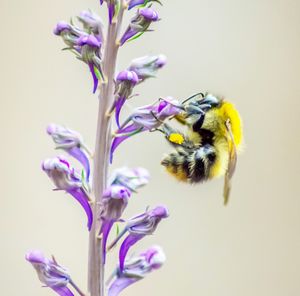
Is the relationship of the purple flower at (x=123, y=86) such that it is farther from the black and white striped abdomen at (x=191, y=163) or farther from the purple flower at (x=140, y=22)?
the black and white striped abdomen at (x=191, y=163)

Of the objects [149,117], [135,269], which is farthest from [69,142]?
[135,269]

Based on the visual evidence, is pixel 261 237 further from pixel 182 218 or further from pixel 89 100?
pixel 89 100

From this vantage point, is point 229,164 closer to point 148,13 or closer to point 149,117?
point 149,117

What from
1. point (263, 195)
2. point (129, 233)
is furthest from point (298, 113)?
point (129, 233)

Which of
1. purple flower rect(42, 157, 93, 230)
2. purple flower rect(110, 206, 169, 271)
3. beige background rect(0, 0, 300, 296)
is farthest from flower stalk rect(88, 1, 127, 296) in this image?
beige background rect(0, 0, 300, 296)

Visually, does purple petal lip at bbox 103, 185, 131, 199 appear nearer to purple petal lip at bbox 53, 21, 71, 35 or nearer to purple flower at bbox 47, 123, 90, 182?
purple flower at bbox 47, 123, 90, 182

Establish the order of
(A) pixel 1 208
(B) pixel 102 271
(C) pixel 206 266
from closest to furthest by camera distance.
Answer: (B) pixel 102 271
(A) pixel 1 208
(C) pixel 206 266

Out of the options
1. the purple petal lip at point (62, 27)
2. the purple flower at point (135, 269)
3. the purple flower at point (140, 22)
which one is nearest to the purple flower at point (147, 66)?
the purple flower at point (140, 22)
